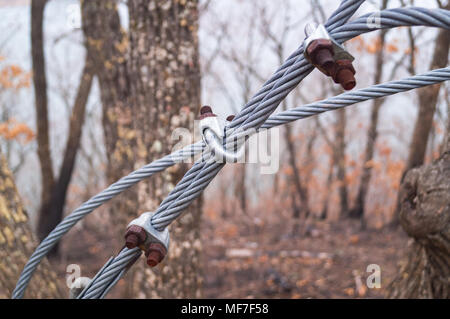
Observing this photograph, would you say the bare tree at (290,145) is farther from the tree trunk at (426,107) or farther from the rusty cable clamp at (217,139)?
the rusty cable clamp at (217,139)

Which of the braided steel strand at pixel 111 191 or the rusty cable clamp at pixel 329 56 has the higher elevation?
the rusty cable clamp at pixel 329 56

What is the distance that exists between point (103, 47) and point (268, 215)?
765 centimetres

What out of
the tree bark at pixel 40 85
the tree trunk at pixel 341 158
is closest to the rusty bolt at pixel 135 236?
the tree bark at pixel 40 85

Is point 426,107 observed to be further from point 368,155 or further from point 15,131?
point 15,131

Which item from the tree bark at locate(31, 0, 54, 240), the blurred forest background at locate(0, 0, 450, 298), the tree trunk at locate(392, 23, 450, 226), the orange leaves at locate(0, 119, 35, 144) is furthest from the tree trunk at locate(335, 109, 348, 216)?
the orange leaves at locate(0, 119, 35, 144)

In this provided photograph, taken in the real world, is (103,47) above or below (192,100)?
above

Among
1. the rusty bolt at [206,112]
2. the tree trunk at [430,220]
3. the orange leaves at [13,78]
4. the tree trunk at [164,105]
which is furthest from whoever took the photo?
the orange leaves at [13,78]

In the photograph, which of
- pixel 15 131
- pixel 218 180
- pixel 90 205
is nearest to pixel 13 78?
pixel 15 131

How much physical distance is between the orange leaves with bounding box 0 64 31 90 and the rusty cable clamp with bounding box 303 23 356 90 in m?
9.77

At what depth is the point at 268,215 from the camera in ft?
33.0

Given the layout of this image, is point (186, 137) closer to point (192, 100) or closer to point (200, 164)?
point (192, 100)

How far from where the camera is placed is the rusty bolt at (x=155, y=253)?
3.07 feet

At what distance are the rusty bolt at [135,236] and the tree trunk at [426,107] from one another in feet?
17.0
